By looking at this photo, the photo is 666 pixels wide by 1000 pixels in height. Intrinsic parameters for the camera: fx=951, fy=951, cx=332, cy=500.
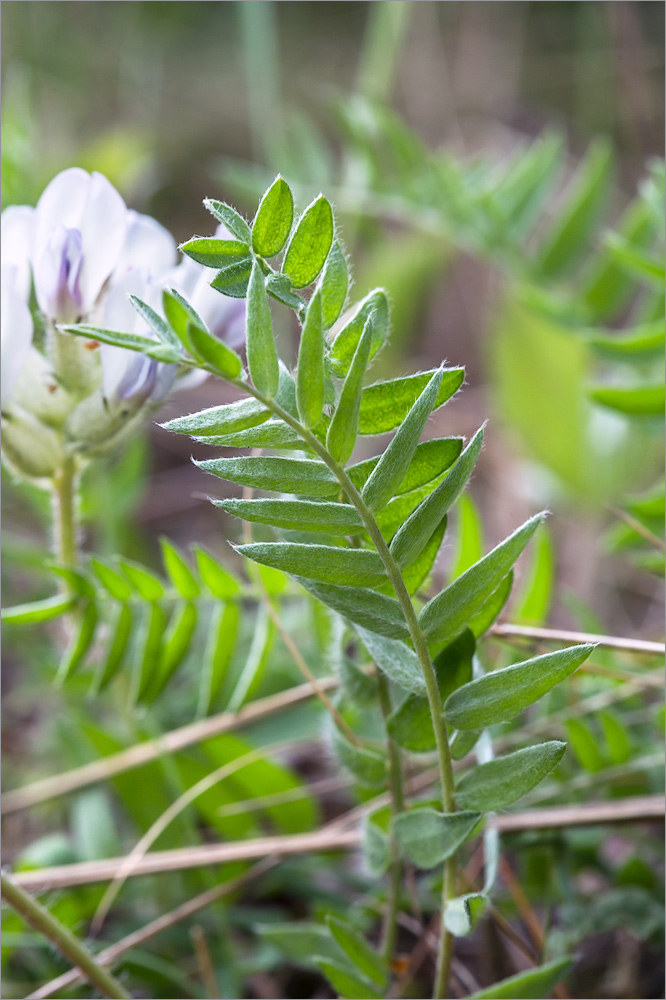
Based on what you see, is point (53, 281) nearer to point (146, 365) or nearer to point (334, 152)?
point (146, 365)

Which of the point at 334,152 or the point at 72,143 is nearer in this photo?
the point at 72,143

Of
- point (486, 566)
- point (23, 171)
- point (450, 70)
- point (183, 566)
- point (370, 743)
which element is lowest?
point (370, 743)

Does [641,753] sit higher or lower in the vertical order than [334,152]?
lower

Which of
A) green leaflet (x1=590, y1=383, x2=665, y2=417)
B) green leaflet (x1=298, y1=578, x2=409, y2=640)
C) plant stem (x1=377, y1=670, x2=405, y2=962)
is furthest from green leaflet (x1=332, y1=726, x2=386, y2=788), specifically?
green leaflet (x1=590, y1=383, x2=665, y2=417)

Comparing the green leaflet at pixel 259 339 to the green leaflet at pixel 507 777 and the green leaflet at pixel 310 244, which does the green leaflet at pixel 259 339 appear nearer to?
the green leaflet at pixel 310 244

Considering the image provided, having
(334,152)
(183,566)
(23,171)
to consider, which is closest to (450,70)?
(334,152)

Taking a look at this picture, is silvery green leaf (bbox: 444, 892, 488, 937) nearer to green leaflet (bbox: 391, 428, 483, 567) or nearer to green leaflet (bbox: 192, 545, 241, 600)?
green leaflet (bbox: 391, 428, 483, 567)

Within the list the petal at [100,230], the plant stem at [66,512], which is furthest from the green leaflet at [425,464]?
the plant stem at [66,512]
